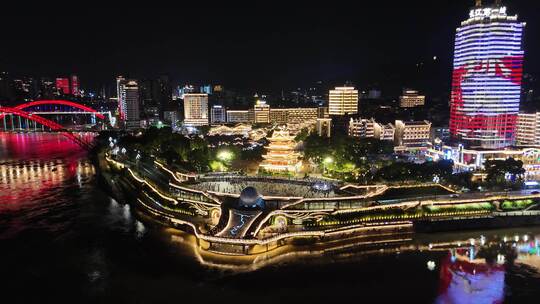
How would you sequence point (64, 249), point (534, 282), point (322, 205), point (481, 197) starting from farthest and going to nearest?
point (481, 197) < point (322, 205) < point (64, 249) < point (534, 282)

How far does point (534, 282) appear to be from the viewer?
16109 mm

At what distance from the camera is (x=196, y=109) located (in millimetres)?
81312

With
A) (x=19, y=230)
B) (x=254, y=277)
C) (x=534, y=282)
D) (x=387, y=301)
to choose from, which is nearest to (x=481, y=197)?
(x=534, y=282)

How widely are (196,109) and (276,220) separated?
210 feet

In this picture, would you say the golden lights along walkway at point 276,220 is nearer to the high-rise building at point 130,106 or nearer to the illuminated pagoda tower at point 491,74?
the illuminated pagoda tower at point 491,74

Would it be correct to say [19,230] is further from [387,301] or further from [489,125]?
[489,125]

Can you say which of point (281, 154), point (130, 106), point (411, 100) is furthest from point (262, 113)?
point (281, 154)

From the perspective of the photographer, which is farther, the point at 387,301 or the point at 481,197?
the point at 481,197

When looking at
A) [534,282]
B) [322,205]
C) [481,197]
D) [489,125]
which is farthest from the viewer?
[489,125]

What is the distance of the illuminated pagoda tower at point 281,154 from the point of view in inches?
1195

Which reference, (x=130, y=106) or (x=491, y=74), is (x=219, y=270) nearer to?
(x=491, y=74)

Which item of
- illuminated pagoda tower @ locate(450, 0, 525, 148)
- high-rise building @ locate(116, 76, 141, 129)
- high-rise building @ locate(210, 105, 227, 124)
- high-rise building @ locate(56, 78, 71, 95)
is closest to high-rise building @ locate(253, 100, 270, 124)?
high-rise building @ locate(210, 105, 227, 124)

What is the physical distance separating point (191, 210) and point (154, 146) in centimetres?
1992

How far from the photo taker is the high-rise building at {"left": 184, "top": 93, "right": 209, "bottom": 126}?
8100cm
